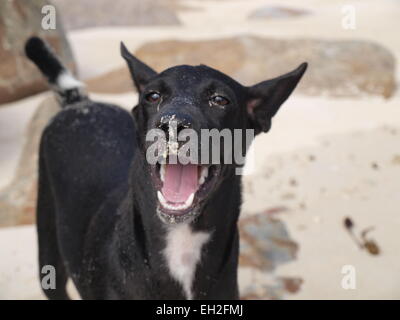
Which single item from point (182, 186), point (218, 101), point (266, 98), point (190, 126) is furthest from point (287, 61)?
point (190, 126)

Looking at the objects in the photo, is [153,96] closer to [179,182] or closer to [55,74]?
[179,182]

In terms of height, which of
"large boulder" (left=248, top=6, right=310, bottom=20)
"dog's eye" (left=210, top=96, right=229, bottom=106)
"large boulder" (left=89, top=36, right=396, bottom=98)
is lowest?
"dog's eye" (left=210, top=96, right=229, bottom=106)

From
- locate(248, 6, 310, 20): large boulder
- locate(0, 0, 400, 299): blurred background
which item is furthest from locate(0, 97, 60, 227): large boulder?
locate(248, 6, 310, 20): large boulder

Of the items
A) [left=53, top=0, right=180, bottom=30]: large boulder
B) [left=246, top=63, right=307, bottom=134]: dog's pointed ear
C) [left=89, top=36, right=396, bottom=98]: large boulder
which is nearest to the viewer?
[left=246, top=63, right=307, bottom=134]: dog's pointed ear

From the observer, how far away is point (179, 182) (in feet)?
9.02

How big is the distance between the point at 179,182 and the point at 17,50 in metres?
5.78

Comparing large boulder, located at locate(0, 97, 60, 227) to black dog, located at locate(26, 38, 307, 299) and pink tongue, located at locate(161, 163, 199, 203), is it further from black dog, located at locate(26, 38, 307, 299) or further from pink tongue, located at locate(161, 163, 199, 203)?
pink tongue, located at locate(161, 163, 199, 203)

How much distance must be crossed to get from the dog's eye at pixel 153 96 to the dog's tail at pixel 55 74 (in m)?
1.69

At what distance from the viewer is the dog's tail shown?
14.6 feet

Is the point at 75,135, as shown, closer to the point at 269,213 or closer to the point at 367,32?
the point at 269,213

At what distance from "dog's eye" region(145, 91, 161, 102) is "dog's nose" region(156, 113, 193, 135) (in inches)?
12.8

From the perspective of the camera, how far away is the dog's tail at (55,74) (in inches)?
175

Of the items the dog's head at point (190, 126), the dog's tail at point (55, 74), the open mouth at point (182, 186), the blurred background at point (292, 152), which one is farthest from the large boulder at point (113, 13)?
the open mouth at point (182, 186)
